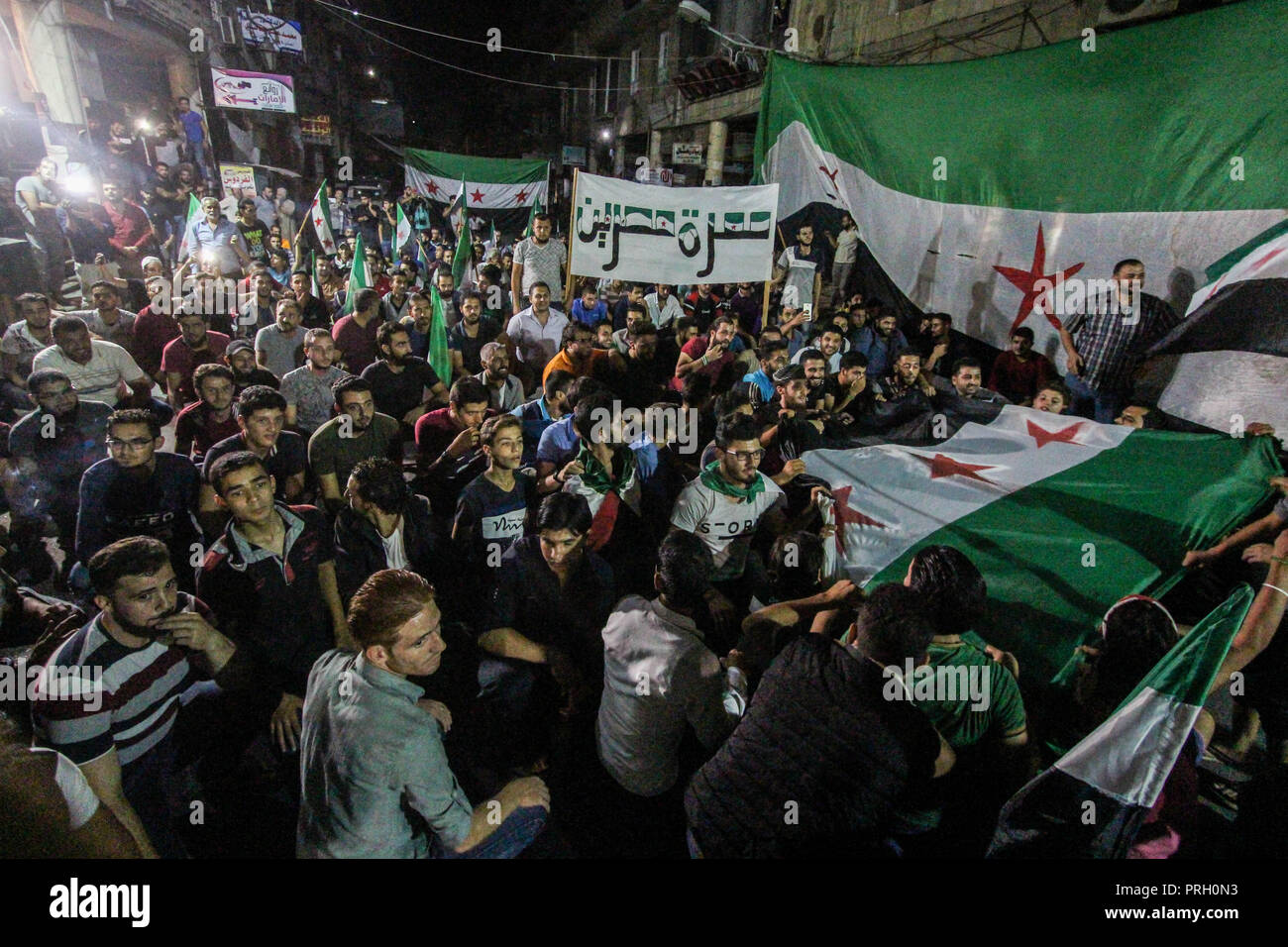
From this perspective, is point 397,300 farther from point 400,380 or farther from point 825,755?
point 825,755

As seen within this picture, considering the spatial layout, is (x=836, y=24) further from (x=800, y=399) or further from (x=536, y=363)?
(x=800, y=399)

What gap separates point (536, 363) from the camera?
7.44 metres

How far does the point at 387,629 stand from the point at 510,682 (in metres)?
1.36

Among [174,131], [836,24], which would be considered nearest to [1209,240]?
[836,24]

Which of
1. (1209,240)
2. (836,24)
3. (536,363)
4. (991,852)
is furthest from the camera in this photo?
(836,24)

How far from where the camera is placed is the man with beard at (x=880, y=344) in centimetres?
789

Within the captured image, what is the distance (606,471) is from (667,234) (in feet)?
12.3

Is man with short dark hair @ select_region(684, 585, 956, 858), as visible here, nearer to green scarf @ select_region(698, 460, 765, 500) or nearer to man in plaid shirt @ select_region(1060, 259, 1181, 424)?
green scarf @ select_region(698, 460, 765, 500)

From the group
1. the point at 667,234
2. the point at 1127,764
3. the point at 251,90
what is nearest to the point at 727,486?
the point at 1127,764

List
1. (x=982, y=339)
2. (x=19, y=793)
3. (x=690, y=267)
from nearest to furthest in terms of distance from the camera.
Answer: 1. (x=19, y=793)
2. (x=982, y=339)
3. (x=690, y=267)

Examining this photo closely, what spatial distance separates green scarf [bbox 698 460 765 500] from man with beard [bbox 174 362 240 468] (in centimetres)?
353

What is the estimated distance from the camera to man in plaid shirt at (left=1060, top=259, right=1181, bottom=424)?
14.8 ft

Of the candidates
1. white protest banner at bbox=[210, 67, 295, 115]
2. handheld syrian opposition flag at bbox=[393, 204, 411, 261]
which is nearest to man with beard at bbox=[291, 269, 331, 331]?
handheld syrian opposition flag at bbox=[393, 204, 411, 261]

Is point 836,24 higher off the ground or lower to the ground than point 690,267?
higher
